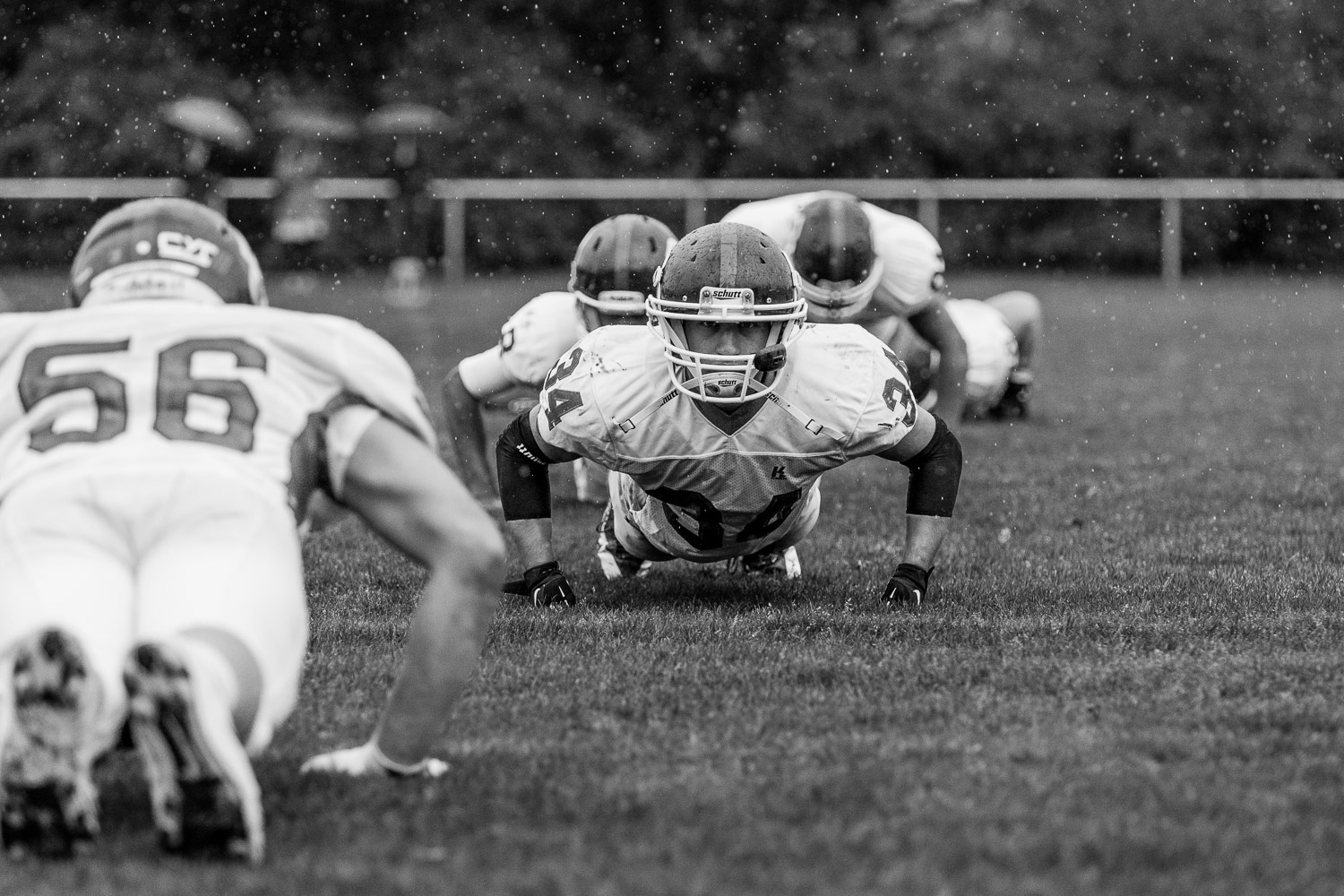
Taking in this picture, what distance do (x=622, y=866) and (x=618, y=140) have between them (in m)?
21.6

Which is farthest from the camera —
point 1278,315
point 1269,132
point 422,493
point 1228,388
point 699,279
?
point 1269,132

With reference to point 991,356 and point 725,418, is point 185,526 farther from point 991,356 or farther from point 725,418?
point 991,356

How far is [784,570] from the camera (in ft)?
19.0

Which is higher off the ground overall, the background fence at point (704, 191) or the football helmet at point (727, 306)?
the background fence at point (704, 191)

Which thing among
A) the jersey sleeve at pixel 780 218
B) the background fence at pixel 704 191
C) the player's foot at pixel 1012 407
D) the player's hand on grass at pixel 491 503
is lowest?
the player's hand on grass at pixel 491 503

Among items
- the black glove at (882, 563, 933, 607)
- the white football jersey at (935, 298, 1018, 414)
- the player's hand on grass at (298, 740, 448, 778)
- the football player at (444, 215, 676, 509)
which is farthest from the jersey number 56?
the white football jersey at (935, 298, 1018, 414)

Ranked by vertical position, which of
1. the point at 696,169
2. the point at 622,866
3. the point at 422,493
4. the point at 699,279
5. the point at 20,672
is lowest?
the point at 622,866

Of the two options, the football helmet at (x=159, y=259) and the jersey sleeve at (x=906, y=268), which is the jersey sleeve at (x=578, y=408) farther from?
the jersey sleeve at (x=906, y=268)

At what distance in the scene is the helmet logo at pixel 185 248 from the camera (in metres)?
3.38

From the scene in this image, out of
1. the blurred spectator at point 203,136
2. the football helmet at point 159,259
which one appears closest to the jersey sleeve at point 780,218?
the football helmet at point 159,259

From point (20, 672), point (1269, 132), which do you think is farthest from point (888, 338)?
point (1269, 132)

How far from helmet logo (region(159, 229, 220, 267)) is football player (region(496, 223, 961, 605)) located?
59.5 inches

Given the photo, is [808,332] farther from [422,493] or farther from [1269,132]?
[1269,132]

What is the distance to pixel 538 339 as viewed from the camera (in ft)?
22.2
